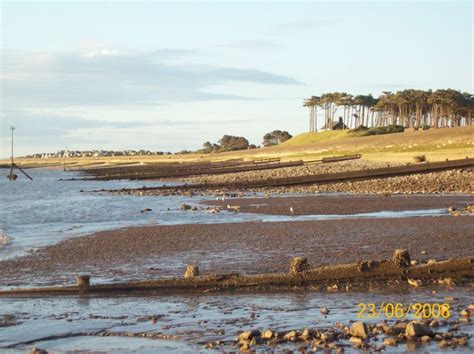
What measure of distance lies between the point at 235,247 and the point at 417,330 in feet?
35.1

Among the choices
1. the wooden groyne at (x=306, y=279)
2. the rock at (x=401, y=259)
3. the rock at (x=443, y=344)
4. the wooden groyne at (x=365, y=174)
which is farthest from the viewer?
the wooden groyne at (x=365, y=174)

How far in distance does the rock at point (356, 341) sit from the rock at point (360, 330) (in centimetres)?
9

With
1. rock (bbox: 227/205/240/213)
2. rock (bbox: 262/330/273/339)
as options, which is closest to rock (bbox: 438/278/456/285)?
rock (bbox: 262/330/273/339)

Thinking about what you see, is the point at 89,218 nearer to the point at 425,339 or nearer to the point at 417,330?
the point at 417,330

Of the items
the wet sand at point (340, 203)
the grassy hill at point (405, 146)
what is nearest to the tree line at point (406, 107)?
the grassy hill at point (405, 146)

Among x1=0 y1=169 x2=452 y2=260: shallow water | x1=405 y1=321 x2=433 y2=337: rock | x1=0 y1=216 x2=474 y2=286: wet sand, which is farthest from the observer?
x1=0 y1=169 x2=452 y2=260: shallow water

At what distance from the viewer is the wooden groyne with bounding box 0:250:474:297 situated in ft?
42.8

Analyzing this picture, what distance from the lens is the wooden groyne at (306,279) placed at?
1305cm

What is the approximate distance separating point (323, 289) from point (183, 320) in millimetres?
2884

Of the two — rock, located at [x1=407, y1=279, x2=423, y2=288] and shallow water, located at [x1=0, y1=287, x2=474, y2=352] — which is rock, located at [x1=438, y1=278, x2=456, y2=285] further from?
shallow water, located at [x1=0, y1=287, x2=474, y2=352]

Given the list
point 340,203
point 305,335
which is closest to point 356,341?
point 305,335

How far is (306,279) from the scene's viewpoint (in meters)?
13.1

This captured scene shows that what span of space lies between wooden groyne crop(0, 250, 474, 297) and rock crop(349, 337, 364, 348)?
3705mm

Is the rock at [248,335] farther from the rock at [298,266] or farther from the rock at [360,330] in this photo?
the rock at [298,266]
